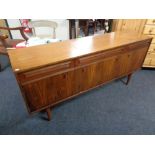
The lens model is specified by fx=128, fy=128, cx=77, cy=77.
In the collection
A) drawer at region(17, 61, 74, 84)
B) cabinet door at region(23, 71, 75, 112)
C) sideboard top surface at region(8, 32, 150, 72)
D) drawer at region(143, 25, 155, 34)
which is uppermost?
drawer at region(143, 25, 155, 34)

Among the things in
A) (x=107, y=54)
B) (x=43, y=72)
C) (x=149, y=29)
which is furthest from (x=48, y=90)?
(x=149, y=29)

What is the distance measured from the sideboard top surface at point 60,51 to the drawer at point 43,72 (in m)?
0.04

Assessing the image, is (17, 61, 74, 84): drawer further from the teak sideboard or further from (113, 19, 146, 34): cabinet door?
(113, 19, 146, 34): cabinet door

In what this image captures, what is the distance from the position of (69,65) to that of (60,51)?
188 mm

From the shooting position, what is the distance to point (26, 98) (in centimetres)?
107

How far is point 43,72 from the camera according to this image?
1.03 meters

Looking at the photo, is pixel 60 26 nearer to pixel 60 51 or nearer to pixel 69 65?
pixel 60 51

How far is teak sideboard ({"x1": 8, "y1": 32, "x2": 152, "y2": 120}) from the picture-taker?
1022 mm

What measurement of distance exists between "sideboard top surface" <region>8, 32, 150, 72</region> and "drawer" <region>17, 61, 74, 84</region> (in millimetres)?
39

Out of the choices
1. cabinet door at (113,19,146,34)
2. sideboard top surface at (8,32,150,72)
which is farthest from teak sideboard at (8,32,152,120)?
cabinet door at (113,19,146,34)

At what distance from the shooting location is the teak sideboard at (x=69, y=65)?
1022mm

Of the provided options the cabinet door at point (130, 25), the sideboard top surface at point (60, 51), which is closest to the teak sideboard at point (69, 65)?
the sideboard top surface at point (60, 51)
